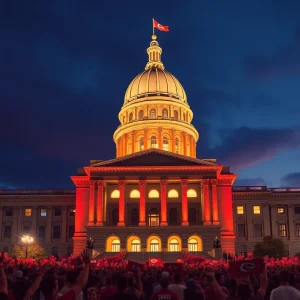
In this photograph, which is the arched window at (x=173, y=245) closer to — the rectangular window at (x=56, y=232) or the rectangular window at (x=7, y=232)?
the rectangular window at (x=56, y=232)

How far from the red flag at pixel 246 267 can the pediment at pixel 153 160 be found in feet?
220

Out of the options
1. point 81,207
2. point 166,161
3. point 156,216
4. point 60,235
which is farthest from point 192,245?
point 60,235

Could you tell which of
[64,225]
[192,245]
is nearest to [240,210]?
[192,245]

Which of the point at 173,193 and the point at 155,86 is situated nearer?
the point at 173,193

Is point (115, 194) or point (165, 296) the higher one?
point (115, 194)

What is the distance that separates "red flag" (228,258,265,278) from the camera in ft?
43.5

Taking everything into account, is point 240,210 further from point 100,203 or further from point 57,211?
point 57,211

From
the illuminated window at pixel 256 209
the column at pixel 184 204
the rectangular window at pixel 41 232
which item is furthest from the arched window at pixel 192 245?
the rectangular window at pixel 41 232

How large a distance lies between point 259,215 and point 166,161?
78.2 ft

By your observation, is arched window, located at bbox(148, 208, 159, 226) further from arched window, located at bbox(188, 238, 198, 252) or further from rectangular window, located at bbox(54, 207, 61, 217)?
rectangular window, located at bbox(54, 207, 61, 217)

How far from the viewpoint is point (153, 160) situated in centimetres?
8175

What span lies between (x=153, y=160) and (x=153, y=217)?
926cm

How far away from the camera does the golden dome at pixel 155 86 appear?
110 m

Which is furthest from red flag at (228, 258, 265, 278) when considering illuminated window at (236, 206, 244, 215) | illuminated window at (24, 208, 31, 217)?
illuminated window at (24, 208, 31, 217)
